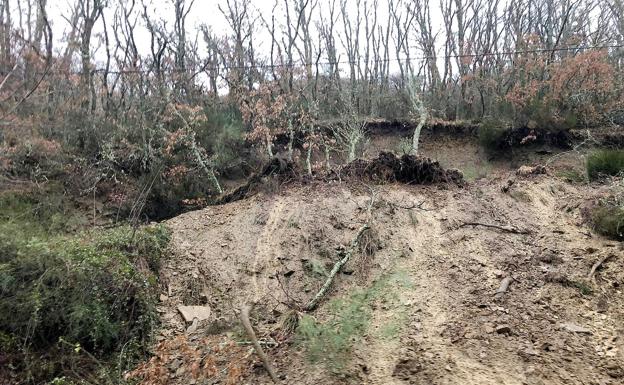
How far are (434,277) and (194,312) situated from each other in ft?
10.8

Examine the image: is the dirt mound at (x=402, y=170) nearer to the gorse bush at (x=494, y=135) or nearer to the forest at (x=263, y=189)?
Result: the forest at (x=263, y=189)

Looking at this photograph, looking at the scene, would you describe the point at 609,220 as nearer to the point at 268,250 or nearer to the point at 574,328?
the point at 574,328

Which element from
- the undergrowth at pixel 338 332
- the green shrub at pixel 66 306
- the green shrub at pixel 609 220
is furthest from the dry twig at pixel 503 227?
the green shrub at pixel 66 306

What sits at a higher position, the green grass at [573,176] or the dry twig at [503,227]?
the green grass at [573,176]

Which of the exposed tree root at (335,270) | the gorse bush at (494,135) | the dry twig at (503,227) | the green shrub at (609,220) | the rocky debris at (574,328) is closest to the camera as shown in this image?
the rocky debris at (574,328)

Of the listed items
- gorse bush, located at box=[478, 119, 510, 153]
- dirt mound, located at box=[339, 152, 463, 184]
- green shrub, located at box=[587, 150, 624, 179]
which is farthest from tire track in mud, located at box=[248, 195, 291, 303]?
gorse bush, located at box=[478, 119, 510, 153]

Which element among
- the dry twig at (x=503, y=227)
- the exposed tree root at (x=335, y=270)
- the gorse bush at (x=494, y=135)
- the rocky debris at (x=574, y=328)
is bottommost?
the rocky debris at (x=574, y=328)

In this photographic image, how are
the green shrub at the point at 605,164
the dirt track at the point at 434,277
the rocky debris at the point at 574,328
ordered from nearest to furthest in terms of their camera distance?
1. the dirt track at the point at 434,277
2. the rocky debris at the point at 574,328
3. the green shrub at the point at 605,164

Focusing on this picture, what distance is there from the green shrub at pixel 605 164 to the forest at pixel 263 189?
0.08 ft

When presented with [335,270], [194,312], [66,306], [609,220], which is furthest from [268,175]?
[609,220]

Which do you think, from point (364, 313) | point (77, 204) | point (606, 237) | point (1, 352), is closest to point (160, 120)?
point (77, 204)

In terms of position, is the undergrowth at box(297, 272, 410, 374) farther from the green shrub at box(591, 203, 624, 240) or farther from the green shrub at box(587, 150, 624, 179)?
the green shrub at box(587, 150, 624, 179)

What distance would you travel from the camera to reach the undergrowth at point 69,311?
16.9 ft

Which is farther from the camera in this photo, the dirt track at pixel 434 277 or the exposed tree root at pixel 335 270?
the exposed tree root at pixel 335 270
